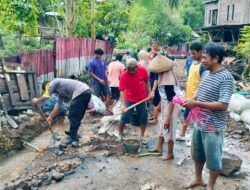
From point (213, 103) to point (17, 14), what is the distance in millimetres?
7508

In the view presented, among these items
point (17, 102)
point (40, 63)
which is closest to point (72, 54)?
point (40, 63)

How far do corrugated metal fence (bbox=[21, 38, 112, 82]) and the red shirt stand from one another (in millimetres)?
3454

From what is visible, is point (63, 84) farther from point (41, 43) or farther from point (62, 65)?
point (41, 43)

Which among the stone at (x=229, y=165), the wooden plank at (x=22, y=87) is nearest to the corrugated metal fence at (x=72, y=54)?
the wooden plank at (x=22, y=87)

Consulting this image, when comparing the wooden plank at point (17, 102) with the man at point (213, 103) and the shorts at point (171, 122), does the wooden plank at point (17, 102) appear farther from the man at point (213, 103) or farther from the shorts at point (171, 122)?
the man at point (213, 103)

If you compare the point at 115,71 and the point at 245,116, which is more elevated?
the point at 115,71

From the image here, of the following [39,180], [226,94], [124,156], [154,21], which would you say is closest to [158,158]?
[124,156]

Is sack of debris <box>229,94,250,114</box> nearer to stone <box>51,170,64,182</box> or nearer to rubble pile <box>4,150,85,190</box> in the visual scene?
rubble pile <box>4,150,85,190</box>

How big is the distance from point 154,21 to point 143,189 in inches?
1099

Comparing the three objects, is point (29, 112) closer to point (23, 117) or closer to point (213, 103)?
point (23, 117)

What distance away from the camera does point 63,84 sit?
18.4 ft

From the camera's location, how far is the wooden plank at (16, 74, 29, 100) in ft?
24.5

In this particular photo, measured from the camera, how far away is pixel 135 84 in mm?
5602

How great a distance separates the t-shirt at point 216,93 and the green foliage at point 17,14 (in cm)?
712
